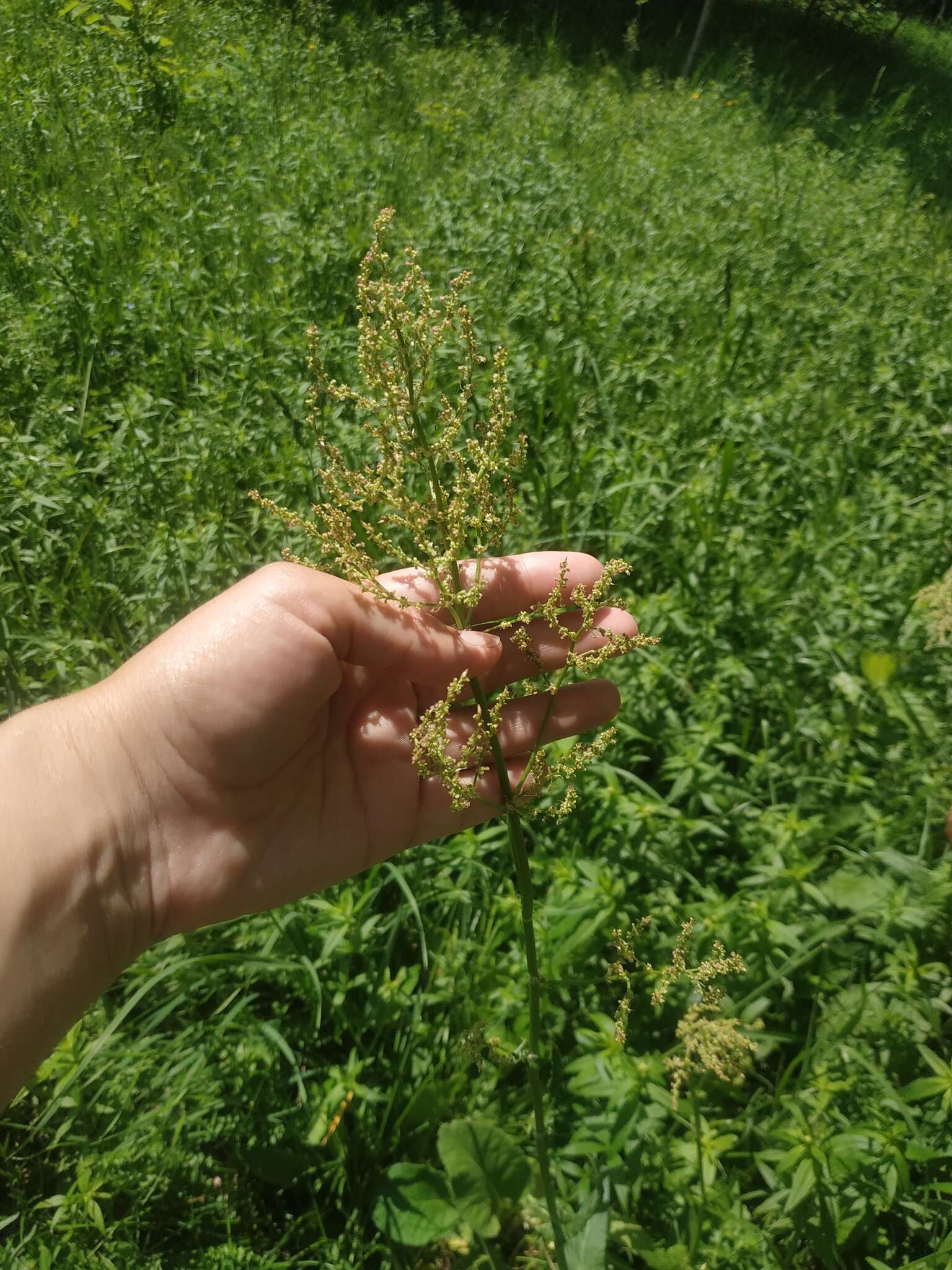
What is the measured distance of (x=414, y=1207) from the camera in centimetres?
195

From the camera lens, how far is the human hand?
1.78m

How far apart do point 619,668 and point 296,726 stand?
1391 millimetres

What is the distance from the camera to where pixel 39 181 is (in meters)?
4.62

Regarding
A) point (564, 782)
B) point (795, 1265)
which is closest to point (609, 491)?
point (564, 782)

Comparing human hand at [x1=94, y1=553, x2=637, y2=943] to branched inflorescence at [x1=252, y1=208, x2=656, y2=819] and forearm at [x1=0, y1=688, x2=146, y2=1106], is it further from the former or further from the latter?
branched inflorescence at [x1=252, y1=208, x2=656, y2=819]

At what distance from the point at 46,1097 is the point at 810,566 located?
120 inches

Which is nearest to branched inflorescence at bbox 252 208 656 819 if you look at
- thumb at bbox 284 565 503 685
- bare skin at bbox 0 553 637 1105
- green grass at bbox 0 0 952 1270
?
thumb at bbox 284 565 503 685

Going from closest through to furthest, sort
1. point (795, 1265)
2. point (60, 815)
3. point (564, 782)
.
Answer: point (60, 815)
point (795, 1265)
point (564, 782)

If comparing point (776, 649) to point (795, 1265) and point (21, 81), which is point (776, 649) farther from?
point (21, 81)

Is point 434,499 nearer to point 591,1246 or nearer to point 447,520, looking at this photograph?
point 447,520

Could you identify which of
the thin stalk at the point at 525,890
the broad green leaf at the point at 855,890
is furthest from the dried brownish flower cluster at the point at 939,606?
the thin stalk at the point at 525,890

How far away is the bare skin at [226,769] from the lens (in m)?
1.73

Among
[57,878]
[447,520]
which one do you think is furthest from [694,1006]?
[57,878]

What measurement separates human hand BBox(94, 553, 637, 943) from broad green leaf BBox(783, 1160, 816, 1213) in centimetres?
108
